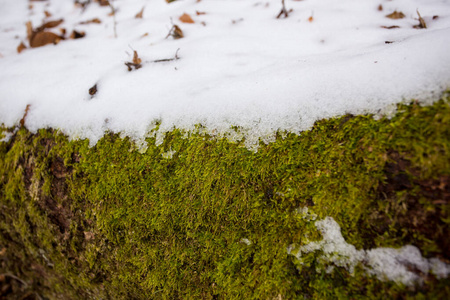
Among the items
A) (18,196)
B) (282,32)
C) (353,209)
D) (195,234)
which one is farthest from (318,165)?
(18,196)

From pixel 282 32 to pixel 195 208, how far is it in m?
2.07

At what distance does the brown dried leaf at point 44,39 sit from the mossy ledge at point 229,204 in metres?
1.83

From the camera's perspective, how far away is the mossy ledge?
102 centimetres

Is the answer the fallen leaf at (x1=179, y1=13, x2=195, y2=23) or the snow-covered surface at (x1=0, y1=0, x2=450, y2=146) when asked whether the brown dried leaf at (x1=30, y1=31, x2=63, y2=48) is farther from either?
the fallen leaf at (x1=179, y1=13, x2=195, y2=23)

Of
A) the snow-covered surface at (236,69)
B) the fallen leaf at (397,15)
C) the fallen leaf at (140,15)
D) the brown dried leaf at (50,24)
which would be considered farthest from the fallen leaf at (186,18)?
the brown dried leaf at (50,24)

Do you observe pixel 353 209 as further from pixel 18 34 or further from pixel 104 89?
pixel 18 34

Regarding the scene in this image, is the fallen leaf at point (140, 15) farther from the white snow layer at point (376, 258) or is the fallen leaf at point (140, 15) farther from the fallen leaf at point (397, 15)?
the white snow layer at point (376, 258)

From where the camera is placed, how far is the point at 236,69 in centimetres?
192

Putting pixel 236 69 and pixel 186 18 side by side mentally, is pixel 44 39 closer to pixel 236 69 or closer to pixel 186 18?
pixel 186 18

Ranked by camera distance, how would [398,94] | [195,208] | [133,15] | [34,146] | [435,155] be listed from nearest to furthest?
[435,155], [398,94], [195,208], [34,146], [133,15]

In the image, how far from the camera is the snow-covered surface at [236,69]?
127 cm

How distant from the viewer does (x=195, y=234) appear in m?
1.47

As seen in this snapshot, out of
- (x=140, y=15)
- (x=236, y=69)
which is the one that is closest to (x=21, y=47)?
(x=140, y=15)

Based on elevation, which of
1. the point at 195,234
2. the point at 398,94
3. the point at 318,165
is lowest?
the point at 195,234
